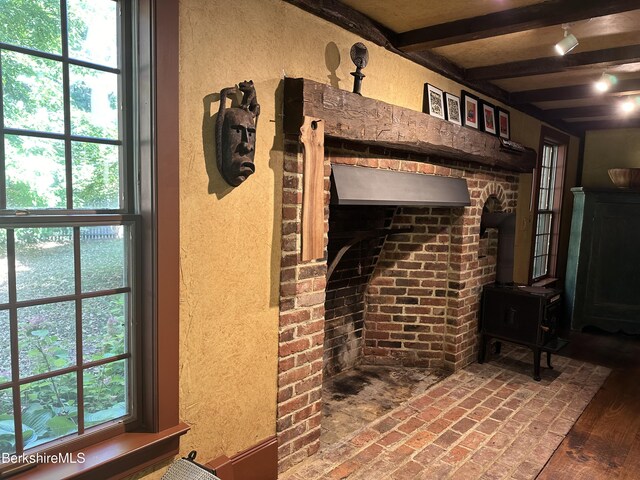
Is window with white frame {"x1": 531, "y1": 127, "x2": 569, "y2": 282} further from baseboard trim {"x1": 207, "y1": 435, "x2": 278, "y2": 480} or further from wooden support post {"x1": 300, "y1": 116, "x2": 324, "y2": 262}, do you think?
baseboard trim {"x1": 207, "y1": 435, "x2": 278, "y2": 480}

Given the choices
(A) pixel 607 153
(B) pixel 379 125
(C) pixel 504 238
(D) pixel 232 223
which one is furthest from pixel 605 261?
(D) pixel 232 223

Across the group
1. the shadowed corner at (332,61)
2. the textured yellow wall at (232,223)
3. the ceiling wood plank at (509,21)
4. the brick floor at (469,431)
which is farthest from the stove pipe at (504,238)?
the textured yellow wall at (232,223)

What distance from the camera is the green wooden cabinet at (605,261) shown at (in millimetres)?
4941

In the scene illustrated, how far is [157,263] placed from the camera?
1.71 metres

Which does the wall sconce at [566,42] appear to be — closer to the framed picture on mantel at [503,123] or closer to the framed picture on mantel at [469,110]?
the framed picture on mantel at [469,110]

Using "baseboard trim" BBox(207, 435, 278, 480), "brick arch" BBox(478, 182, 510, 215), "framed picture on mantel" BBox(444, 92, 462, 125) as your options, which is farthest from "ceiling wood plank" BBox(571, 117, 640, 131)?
"baseboard trim" BBox(207, 435, 278, 480)

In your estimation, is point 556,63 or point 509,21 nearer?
point 509,21

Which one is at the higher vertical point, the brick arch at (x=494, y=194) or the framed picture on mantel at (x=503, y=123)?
the framed picture on mantel at (x=503, y=123)

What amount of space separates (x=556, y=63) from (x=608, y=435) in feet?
8.31

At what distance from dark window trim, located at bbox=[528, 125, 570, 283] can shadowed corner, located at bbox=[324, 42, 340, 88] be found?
331cm

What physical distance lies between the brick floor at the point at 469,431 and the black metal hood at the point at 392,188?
1457 mm

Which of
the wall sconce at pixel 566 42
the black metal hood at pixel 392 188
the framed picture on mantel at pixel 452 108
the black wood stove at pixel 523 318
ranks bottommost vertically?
the black wood stove at pixel 523 318

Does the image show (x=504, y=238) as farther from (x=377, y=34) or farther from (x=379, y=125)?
(x=377, y=34)

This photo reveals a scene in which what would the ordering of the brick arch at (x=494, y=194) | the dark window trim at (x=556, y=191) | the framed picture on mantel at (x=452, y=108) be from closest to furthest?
the framed picture on mantel at (x=452, y=108)
the brick arch at (x=494, y=194)
the dark window trim at (x=556, y=191)
